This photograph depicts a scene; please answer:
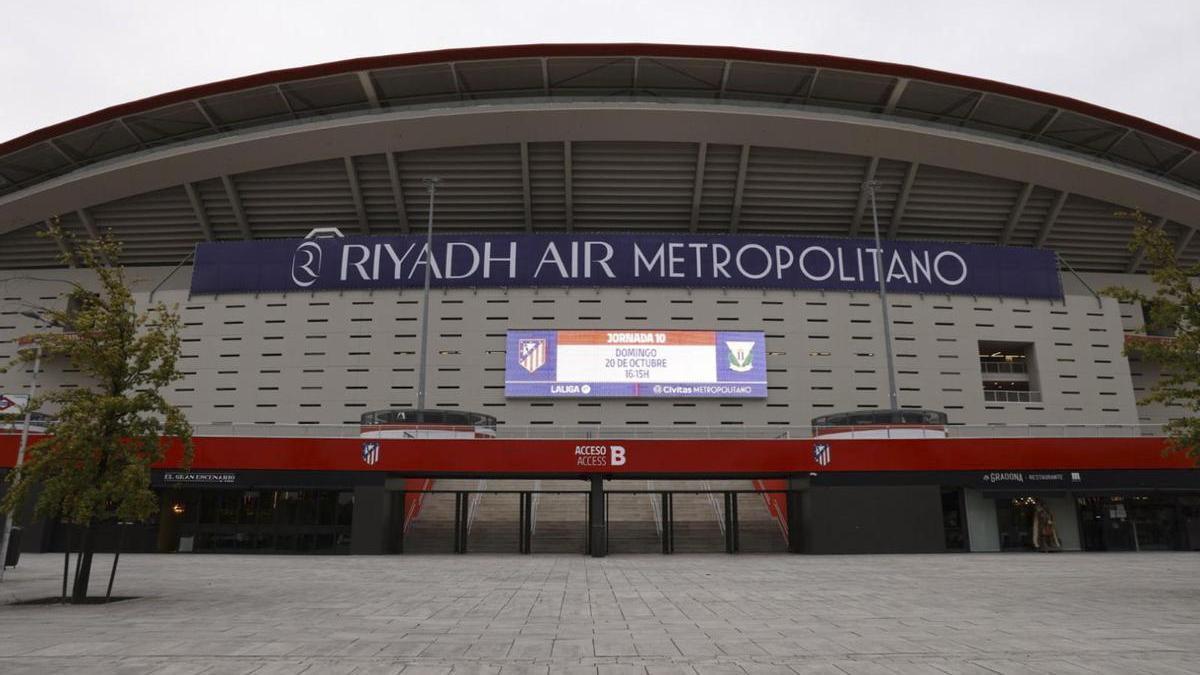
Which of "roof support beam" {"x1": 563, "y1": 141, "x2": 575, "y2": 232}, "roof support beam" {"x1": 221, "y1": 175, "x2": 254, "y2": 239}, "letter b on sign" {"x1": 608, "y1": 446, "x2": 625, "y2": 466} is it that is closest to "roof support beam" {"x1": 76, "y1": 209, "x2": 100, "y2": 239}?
"roof support beam" {"x1": 221, "y1": 175, "x2": 254, "y2": 239}

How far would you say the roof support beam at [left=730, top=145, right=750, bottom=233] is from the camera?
40969 millimetres

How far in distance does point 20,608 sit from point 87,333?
4.92 meters

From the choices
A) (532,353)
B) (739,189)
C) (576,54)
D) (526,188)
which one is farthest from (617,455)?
(576,54)

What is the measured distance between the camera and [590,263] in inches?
1570

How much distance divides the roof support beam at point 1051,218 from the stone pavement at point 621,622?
2966 centimetres

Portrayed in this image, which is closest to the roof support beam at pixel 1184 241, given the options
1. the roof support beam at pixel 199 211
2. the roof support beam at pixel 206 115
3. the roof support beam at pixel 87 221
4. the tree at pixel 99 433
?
the tree at pixel 99 433

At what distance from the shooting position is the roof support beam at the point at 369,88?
39094 mm

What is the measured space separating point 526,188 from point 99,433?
3005cm

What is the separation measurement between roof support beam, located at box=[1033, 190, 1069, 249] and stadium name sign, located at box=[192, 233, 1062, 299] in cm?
592

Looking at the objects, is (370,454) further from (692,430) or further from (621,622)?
(621,622)

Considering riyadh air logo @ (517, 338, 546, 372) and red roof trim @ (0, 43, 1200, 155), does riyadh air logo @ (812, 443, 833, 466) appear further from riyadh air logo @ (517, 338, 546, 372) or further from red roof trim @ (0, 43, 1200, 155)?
red roof trim @ (0, 43, 1200, 155)

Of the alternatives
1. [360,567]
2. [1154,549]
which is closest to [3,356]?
[360,567]

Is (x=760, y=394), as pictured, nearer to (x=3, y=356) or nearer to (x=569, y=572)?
(x=569, y=572)

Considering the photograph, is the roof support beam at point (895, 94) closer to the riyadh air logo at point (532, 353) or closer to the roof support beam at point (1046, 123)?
the roof support beam at point (1046, 123)
